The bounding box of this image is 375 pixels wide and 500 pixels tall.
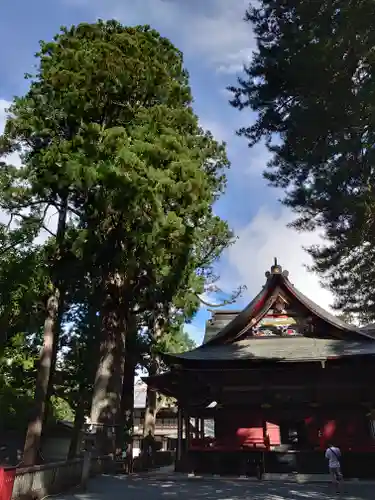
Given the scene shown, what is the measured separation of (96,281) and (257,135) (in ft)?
32.5

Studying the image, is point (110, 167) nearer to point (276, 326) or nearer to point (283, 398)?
point (276, 326)

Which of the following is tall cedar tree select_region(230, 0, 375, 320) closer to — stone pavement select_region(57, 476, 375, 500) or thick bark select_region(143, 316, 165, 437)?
stone pavement select_region(57, 476, 375, 500)

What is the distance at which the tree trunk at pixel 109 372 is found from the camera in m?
13.3

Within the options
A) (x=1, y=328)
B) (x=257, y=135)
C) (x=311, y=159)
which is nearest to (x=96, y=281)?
(x=1, y=328)

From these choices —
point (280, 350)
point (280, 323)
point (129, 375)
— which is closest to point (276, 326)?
point (280, 323)

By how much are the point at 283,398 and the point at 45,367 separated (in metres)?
8.61

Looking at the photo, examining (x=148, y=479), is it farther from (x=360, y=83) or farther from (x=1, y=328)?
(x=360, y=83)

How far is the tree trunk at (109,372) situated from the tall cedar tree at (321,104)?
318 inches

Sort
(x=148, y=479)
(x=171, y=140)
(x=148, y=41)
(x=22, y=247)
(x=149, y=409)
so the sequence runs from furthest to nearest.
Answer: (x=149, y=409)
(x=22, y=247)
(x=148, y=41)
(x=171, y=140)
(x=148, y=479)

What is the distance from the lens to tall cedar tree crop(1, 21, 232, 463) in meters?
13.5

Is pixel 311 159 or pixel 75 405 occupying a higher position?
pixel 311 159

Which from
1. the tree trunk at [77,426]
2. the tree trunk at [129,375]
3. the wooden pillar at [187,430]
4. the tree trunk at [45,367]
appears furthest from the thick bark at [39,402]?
the tree trunk at [77,426]

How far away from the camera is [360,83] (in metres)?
8.98

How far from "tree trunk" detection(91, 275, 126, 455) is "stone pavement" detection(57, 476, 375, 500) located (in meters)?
1.33
